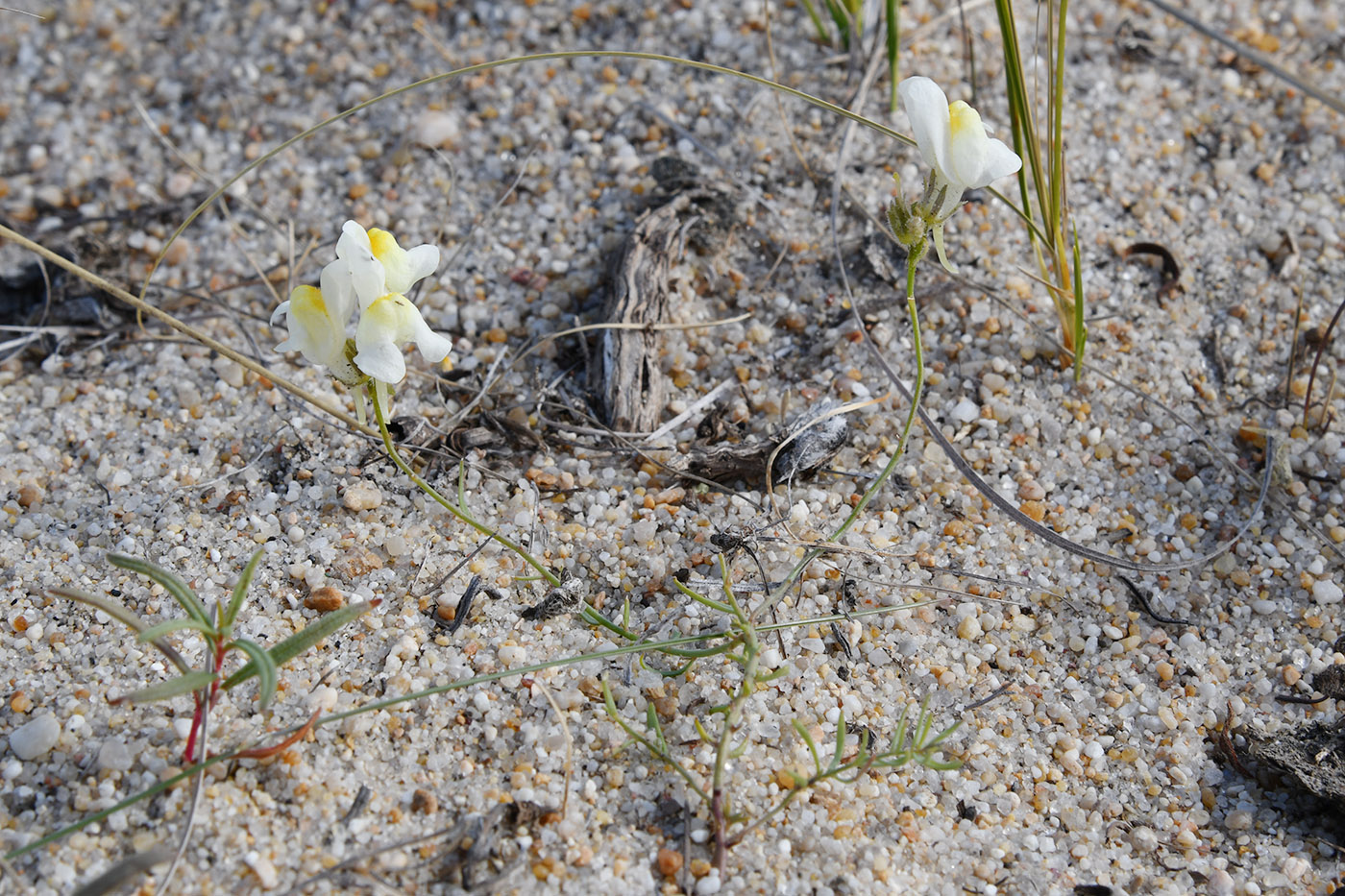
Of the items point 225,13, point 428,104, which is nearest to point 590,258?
point 428,104

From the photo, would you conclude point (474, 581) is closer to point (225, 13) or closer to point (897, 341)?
point (897, 341)

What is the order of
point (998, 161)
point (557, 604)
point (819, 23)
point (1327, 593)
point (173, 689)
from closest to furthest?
1. point (173, 689)
2. point (998, 161)
3. point (557, 604)
4. point (1327, 593)
5. point (819, 23)

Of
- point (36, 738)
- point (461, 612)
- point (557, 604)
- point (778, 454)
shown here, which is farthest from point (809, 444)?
point (36, 738)

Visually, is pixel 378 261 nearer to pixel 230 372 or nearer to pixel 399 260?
pixel 399 260

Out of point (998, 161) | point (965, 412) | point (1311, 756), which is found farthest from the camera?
point (965, 412)

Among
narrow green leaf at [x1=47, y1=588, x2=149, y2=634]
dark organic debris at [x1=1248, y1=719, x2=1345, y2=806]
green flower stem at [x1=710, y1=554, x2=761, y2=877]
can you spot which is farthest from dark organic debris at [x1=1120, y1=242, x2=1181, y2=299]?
narrow green leaf at [x1=47, y1=588, x2=149, y2=634]

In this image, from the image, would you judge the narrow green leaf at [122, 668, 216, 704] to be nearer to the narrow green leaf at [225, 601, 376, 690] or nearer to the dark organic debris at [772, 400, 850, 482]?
the narrow green leaf at [225, 601, 376, 690]

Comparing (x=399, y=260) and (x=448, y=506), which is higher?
(x=399, y=260)
